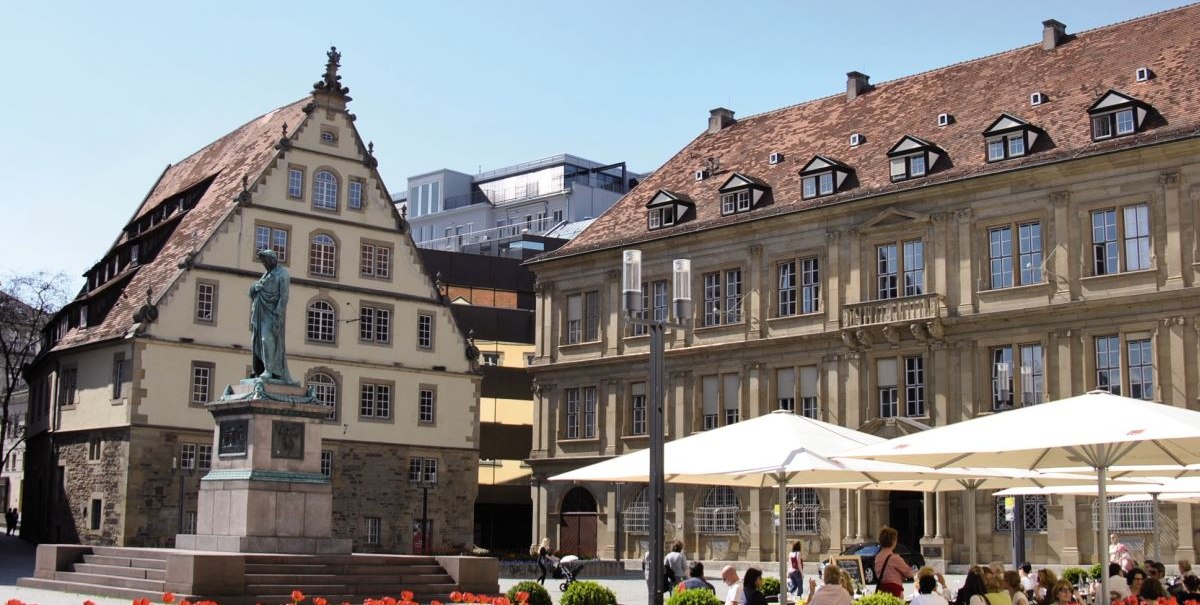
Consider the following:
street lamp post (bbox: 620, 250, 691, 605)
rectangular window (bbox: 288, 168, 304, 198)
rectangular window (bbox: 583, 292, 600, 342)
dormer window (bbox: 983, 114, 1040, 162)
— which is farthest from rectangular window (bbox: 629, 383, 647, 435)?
street lamp post (bbox: 620, 250, 691, 605)

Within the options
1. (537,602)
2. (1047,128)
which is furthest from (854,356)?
(537,602)

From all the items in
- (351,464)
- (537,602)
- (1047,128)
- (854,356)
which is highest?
(1047,128)

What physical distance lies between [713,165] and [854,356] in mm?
11697

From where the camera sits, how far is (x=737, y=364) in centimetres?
A: 4969

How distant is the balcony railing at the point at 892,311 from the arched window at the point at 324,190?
18.8 meters

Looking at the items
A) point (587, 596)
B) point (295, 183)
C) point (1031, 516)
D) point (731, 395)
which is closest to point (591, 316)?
point (731, 395)

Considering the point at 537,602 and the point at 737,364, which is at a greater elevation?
the point at 737,364

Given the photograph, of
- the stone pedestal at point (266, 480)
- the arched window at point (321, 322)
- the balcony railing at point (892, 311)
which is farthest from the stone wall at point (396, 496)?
the stone pedestal at point (266, 480)

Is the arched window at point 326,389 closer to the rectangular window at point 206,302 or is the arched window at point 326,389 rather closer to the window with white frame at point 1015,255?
the rectangular window at point 206,302

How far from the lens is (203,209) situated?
52.5m

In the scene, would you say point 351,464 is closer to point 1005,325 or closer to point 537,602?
point 1005,325

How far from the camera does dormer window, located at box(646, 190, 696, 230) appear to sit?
52719 millimetres

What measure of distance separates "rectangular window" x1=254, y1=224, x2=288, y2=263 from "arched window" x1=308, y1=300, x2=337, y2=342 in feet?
6.95

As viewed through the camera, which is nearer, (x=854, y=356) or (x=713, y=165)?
(x=854, y=356)
